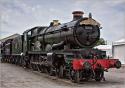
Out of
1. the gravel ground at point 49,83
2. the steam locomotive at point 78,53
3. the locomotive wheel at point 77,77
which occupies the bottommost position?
the gravel ground at point 49,83

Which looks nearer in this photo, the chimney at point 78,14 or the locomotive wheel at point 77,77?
the locomotive wheel at point 77,77

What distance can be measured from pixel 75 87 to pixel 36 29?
11.9 meters

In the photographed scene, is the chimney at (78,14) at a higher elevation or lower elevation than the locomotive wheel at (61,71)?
higher

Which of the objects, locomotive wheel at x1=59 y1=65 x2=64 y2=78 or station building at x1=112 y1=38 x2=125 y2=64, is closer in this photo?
locomotive wheel at x1=59 y1=65 x2=64 y2=78

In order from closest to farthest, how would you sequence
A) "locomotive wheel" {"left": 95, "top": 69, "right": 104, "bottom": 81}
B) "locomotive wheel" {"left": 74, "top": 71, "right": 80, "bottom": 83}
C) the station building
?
1. "locomotive wheel" {"left": 74, "top": 71, "right": 80, "bottom": 83}
2. "locomotive wheel" {"left": 95, "top": 69, "right": 104, "bottom": 81}
3. the station building

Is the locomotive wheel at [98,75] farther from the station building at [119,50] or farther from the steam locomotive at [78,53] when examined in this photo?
the station building at [119,50]

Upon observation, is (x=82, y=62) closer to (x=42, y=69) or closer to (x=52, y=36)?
(x=52, y=36)

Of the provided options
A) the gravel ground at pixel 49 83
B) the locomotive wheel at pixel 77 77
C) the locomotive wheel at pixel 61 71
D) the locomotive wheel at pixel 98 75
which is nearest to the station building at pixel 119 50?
the gravel ground at pixel 49 83

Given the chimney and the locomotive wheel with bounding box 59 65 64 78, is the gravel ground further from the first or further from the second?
the chimney

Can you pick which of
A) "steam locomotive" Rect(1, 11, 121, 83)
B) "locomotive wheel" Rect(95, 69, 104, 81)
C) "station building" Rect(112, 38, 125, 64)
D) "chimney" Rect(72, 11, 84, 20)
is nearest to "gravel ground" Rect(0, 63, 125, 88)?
"locomotive wheel" Rect(95, 69, 104, 81)

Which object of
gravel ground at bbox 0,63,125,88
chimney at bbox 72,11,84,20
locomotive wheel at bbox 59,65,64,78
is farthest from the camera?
locomotive wheel at bbox 59,65,64,78

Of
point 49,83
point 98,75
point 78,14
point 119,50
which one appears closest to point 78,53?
point 98,75

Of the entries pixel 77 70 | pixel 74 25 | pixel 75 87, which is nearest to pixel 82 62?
pixel 77 70

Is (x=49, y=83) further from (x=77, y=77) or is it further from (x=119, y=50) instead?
(x=119, y=50)
